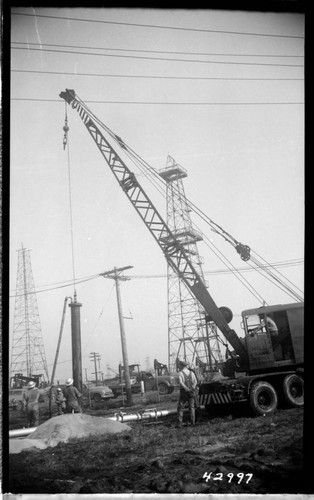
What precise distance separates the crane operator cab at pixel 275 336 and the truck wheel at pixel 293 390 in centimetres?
31

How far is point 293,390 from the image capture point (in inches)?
337

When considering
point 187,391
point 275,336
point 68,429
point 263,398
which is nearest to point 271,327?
point 275,336

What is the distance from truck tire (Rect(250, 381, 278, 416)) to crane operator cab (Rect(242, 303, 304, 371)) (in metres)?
0.52

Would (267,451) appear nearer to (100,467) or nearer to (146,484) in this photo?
(146,484)

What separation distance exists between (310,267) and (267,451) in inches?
97.9

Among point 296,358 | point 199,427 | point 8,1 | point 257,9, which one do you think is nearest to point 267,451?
point 199,427

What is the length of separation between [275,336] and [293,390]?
1173mm

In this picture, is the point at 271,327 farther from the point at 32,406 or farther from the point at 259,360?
the point at 32,406

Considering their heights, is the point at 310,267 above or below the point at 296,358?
above

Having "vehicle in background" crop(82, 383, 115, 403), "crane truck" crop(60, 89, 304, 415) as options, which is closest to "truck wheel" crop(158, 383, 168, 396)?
"vehicle in background" crop(82, 383, 115, 403)

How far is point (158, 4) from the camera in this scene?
552cm

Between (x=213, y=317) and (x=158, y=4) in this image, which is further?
(x=213, y=317)

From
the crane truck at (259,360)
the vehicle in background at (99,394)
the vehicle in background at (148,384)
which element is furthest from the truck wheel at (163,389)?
the crane truck at (259,360)

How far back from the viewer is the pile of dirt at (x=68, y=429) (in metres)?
6.46
